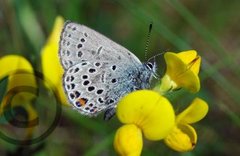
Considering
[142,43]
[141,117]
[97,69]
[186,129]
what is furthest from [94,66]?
[142,43]

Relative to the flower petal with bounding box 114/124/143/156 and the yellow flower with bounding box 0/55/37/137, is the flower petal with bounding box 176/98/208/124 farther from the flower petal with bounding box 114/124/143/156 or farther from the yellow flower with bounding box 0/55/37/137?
the yellow flower with bounding box 0/55/37/137

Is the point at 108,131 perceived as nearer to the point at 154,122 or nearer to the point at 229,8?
the point at 154,122

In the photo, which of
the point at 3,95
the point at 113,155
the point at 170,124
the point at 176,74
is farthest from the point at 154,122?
the point at 113,155

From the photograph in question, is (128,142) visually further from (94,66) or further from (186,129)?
(94,66)

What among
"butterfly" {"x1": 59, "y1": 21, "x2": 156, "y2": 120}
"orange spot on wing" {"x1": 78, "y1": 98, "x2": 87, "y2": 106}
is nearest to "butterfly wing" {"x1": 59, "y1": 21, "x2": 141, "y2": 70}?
"butterfly" {"x1": 59, "y1": 21, "x2": 156, "y2": 120}

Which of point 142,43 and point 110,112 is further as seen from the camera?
point 142,43

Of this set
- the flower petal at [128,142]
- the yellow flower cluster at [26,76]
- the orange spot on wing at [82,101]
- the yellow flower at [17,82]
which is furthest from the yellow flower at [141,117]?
the yellow flower at [17,82]

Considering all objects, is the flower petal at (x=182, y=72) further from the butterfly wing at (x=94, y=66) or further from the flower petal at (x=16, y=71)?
the flower petal at (x=16, y=71)
